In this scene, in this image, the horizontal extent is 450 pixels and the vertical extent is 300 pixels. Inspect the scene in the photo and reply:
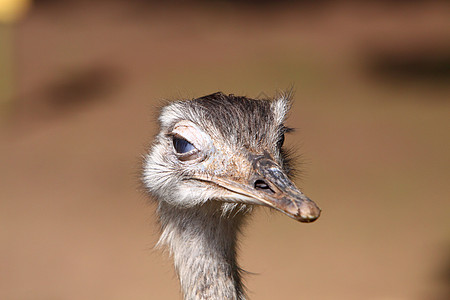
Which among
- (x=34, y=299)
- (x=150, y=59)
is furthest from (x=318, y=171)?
(x=150, y=59)

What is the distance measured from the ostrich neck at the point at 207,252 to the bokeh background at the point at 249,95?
26cm

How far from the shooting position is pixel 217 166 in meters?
2.04

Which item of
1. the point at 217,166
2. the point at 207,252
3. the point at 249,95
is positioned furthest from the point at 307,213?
the point at 249,95

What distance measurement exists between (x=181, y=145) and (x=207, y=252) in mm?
342

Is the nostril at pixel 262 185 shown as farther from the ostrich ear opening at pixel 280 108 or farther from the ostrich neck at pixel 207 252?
the ostrich ear opening at pixel 280 108

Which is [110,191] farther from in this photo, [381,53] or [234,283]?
[381,53]

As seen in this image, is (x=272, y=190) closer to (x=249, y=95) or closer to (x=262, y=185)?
(x=262, y=185)

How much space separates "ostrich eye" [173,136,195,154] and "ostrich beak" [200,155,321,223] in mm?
177

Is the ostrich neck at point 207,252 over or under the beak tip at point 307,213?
under

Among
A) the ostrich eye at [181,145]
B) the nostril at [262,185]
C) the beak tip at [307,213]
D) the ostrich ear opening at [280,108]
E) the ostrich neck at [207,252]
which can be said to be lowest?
the ostrich neck at [207,252]

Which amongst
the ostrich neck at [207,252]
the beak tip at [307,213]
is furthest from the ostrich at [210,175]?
the beak tip at [307,213]

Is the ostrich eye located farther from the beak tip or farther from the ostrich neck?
the beak tip

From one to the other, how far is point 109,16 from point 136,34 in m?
0.60

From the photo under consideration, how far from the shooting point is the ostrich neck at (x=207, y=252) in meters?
2.16
